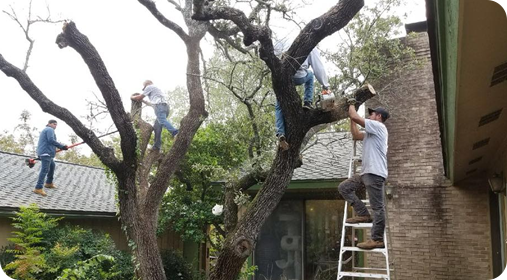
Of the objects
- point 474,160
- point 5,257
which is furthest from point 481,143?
point 5,257

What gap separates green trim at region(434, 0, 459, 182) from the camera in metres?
2.52

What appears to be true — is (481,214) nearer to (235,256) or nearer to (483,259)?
(483,259)

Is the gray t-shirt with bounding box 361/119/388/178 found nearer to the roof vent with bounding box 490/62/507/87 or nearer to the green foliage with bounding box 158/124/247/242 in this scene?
the roof vent with bounding box 490/62/507/87

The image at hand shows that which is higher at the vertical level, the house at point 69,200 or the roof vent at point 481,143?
the roof vent at point 481,143

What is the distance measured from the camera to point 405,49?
9133 mm

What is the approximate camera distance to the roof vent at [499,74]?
3.20m

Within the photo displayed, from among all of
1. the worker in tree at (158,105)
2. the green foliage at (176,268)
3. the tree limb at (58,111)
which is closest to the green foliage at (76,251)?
the green foliage at (176,268)

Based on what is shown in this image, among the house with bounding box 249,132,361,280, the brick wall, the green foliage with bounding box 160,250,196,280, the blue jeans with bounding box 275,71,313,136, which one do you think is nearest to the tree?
the blue jeans with bounding box 275,71,313,136

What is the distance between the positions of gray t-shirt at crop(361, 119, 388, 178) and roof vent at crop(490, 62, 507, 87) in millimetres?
1515

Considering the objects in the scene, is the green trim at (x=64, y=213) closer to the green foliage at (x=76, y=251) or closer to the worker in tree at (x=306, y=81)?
the green foliage at (x=76, y=251)

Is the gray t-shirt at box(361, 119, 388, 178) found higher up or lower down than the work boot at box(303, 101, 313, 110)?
lower down

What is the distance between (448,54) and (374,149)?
6.67ft

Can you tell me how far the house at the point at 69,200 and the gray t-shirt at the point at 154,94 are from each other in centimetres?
182

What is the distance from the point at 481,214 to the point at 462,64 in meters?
5.95
